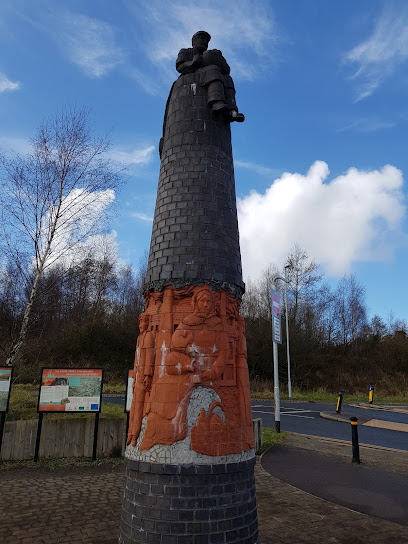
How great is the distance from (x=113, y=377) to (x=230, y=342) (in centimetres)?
2738

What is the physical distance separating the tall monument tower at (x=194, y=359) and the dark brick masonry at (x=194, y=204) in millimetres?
15

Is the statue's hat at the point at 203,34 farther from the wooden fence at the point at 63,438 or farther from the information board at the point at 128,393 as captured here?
the wooden fence at the point at 63,438

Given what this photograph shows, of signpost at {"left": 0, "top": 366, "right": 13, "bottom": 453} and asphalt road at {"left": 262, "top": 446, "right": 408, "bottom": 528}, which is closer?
asphalt road at {"left": 262, "top": 446, "right": 408, "bottom": 528}

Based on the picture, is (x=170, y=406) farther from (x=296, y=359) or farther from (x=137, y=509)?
(x=296, y=359)

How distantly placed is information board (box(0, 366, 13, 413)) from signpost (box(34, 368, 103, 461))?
745 millimetres

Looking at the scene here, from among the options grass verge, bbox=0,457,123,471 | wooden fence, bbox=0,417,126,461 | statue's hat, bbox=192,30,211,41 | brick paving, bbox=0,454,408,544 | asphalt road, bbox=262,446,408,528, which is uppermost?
statue's hat, bbox=192,30,211,41

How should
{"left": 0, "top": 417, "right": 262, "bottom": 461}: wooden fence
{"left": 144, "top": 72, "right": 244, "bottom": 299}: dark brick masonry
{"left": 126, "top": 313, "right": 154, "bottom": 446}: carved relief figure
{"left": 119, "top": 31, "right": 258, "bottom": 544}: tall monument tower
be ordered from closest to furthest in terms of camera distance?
{"left": 119, "top": 31, "right": 258, "bottom": 544}: tall monument tower < {"left": 126, "top": 313, "right": 154, "bottom": 446}: carved relief figure < {"left": 144, "top": 72, "right": 244, "bottom": 299}: dark brick masonry < {"left": 0, "top": 417, "right": 262, "bottom": 461}: wooden fence

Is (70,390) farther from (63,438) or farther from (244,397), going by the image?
(244,397)

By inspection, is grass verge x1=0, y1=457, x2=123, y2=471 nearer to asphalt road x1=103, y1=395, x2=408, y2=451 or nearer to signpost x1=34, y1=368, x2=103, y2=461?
signpost x1=34, y1=368, x2=103, y2=461

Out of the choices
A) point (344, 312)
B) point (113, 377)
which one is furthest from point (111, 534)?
point (344, 312)

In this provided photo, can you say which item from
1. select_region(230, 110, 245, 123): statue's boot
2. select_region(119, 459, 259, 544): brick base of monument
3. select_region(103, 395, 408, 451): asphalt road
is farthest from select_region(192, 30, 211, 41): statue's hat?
select_region(103, 395, 408, 451): asphalt road

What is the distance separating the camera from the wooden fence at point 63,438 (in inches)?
362

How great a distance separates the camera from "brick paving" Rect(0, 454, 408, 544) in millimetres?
5312

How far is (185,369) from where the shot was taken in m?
4.76
